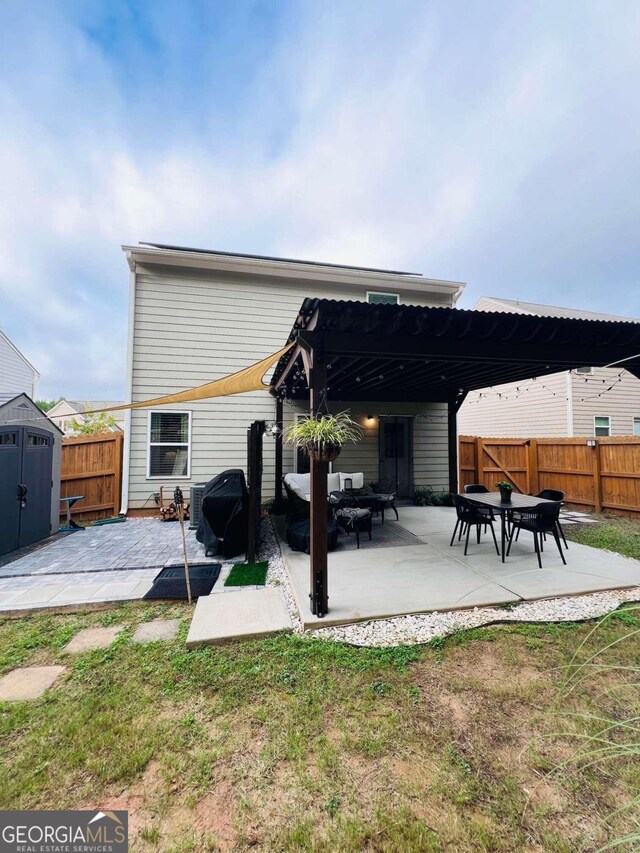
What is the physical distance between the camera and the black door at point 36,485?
545cm

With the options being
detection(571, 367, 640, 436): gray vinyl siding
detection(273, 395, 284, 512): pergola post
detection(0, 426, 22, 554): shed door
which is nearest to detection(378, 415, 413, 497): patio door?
detection(273, 395, 284, 512): pergola post

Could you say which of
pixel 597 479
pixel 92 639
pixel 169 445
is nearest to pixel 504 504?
pixel 92 639

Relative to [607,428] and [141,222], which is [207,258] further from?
[607,428]

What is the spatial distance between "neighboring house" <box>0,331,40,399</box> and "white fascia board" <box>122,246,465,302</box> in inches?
315

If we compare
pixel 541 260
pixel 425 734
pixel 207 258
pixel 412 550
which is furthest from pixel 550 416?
pixel 425 734

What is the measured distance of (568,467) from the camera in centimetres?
862

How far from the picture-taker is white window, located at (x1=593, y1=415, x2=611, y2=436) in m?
11.2

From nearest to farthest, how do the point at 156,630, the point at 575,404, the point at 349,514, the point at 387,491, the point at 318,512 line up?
the point at 156,630, the point at 318,512, the point at 349,514, the point at 387,491, the point at 575,404

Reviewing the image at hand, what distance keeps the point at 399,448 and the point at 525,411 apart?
6649 millimetres

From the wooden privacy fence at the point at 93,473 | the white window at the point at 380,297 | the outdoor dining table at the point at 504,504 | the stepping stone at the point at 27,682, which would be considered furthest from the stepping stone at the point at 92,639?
the white window at the point at 380,297

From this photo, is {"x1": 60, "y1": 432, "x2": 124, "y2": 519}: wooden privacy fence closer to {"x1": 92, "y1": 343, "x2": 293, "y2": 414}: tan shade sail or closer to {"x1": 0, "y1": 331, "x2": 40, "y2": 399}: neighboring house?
{"x1": 92, "y1": 343, "x2": 293, "y2": 414}: tan shade sail

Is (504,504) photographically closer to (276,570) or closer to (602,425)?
(276,570)

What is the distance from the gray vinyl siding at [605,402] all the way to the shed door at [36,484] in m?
13.4

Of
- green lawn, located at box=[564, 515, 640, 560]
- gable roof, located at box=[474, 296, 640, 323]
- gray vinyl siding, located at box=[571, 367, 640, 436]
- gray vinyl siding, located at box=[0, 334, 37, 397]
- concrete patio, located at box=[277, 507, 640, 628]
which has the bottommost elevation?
concrete patio, located at box=[277, 507, 640, 628]
